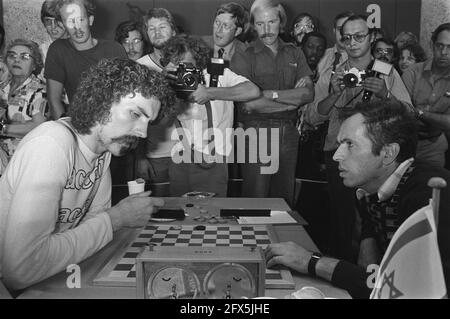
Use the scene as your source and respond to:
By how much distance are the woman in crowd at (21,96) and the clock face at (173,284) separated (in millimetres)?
1456

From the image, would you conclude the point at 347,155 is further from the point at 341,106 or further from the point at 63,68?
the point at 63,68

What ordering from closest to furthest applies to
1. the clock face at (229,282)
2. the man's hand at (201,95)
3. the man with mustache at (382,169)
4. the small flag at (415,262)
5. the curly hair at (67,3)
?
the small flag at (415,262)
the clock face at (229,282)
the man with mustache at (382,169)
the man's hand at (201,95)
the curly hair at (67,3)

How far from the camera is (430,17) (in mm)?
2502

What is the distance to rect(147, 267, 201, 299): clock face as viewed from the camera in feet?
2.42

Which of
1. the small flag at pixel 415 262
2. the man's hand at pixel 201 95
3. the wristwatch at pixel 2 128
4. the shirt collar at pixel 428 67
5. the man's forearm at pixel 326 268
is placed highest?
the shirt collar at pixel 428 67

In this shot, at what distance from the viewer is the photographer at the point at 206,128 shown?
7.02 feet

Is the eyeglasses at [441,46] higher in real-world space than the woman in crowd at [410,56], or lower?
higher

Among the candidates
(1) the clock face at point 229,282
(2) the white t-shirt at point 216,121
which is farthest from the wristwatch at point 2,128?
(1) the clock face at point 229,282

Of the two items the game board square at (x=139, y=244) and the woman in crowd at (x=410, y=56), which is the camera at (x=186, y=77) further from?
the woman in crowd at (x=410, y=56)

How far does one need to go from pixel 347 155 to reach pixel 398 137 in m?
0.16

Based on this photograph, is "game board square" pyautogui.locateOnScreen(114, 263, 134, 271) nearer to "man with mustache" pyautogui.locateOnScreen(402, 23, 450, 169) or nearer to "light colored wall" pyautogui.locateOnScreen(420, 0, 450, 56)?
"man with mustache" pyautogui.locateOnScreen(402, 23, 450, 169)

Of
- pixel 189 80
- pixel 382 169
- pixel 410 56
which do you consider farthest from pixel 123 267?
pixel 410 56

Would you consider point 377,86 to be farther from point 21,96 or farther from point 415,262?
point 415,262

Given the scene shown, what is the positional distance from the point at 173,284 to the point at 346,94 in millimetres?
1737
